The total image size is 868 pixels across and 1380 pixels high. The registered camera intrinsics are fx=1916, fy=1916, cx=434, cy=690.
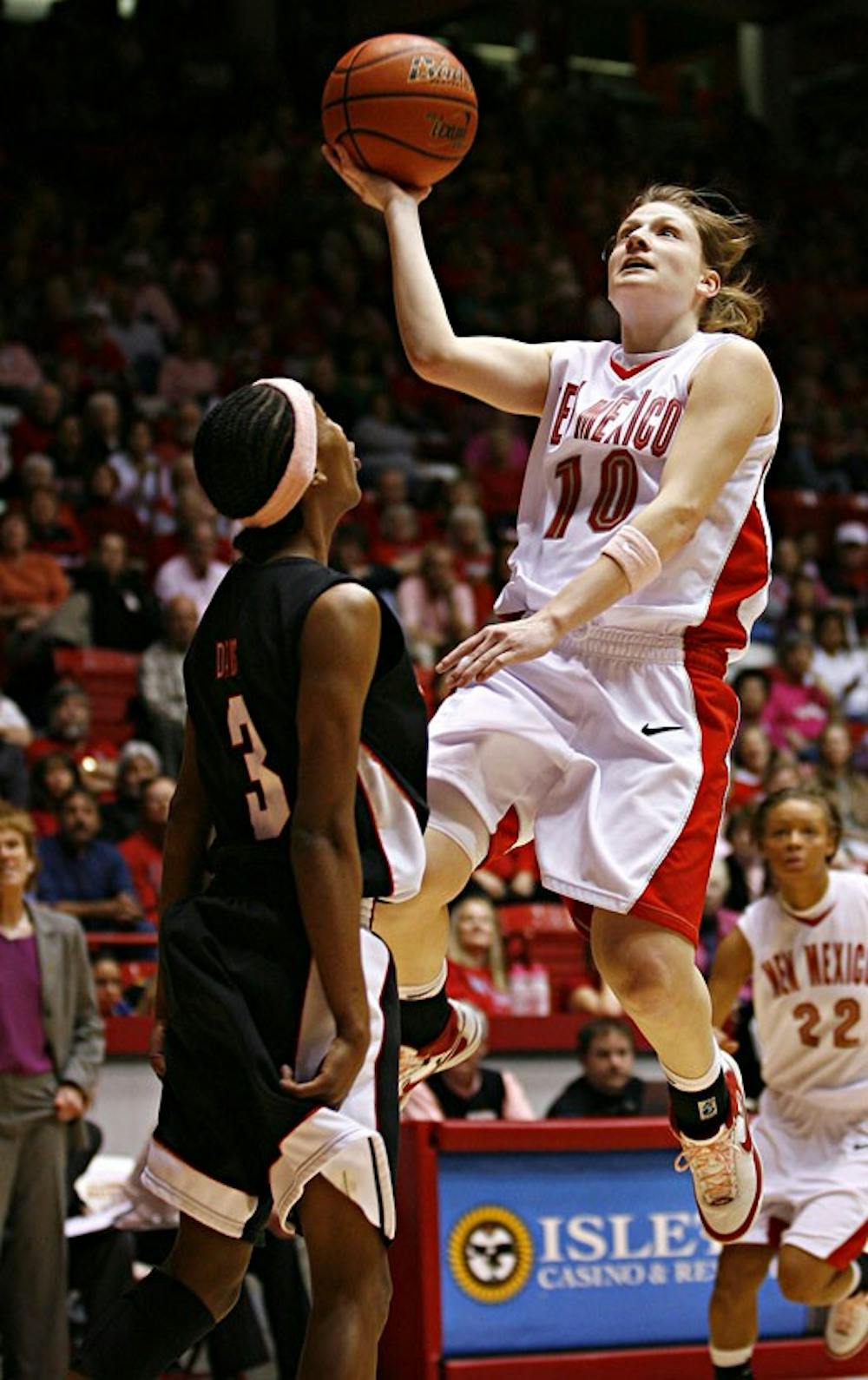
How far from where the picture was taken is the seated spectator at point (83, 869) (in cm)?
796

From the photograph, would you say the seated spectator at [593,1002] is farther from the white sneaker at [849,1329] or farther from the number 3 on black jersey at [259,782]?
the number 3 on black jersey at [259,782]

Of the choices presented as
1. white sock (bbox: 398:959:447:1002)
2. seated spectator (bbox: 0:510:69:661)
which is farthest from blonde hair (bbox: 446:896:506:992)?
white sock (bbox: 398:959:447:1002)

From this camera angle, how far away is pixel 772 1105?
5680 mm

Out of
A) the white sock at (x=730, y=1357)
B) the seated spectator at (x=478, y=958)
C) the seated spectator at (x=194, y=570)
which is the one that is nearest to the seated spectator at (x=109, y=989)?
the seated spectator at (x=478, y=958)

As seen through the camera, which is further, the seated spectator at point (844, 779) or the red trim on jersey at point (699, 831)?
the seated spectator at point (844, 779)

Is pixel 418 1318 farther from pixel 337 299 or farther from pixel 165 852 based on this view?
pixel 337 299

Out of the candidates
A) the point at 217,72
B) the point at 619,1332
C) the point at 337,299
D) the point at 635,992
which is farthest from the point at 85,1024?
the point at 217,72

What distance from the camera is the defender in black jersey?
2.87 meters

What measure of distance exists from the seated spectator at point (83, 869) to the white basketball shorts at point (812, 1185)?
3214mm

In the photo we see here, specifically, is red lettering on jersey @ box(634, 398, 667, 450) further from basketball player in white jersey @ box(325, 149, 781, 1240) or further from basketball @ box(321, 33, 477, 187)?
basketball @ box(321, 33, 477, 187)

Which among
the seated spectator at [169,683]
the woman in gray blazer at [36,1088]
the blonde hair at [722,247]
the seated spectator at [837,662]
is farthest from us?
the seated spectator at [837,662]

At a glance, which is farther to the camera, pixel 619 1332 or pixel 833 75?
pixel 833 75

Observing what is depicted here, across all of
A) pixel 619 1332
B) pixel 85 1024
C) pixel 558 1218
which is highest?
pixel 85 1024

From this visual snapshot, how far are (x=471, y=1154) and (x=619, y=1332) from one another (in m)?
0.78
